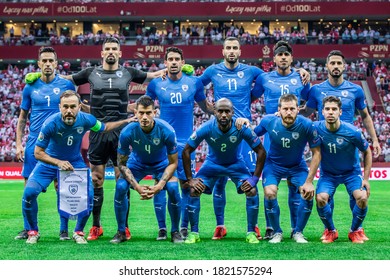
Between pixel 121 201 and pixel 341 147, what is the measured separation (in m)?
3.01

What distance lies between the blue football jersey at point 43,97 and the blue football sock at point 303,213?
3750mm

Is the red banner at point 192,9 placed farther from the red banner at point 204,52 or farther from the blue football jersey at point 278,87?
the blue football jersey at point 278,87

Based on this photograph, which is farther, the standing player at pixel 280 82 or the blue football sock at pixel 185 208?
the standing player at pixel 280 82

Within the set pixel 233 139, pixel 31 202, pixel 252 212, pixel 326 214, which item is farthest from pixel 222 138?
pixel 31 202

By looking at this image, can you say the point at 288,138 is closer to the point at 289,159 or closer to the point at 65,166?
the point at 289,159

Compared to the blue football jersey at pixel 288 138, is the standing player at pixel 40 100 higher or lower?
higher

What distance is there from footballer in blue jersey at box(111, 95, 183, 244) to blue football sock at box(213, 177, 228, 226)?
83cm

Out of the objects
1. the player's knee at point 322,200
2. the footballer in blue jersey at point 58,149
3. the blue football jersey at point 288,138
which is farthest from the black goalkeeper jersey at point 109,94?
the player's knee at point 322,200

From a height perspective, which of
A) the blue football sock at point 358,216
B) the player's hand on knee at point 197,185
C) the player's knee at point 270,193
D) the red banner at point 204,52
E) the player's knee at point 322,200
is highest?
the red banner at point 204,52

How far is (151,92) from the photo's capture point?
33.4 feet

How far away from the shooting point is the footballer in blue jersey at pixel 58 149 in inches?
345

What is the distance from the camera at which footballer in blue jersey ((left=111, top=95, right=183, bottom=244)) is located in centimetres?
884

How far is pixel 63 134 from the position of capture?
8961 millimetres

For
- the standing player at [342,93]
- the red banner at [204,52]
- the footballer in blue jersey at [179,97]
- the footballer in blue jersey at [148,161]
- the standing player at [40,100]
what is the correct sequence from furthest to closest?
the red banner at [204,52] → the footballer in blue jersey at [179,97] → the standing player at [40,100] → the standing player at [342,93] → the footballer in blue jersey at [148,161]
